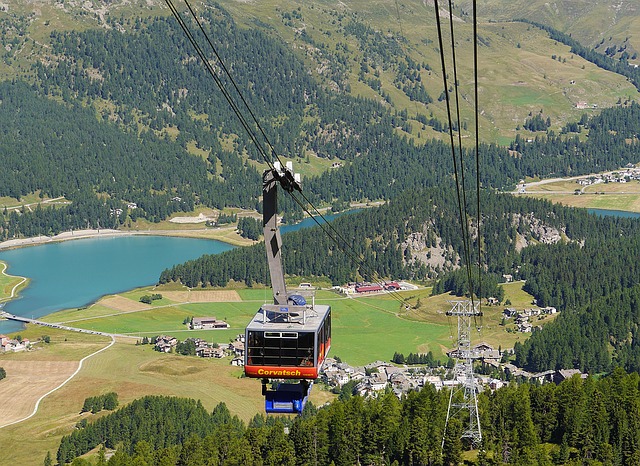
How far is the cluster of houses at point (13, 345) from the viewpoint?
170m

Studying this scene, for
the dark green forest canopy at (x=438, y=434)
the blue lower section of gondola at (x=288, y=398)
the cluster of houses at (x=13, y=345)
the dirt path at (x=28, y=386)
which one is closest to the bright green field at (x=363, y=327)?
the cluster of houses at (x=13, y=345)

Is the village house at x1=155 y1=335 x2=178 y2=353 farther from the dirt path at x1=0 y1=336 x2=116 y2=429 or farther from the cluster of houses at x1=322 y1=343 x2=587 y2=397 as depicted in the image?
the cluster of houses at x1=322 y1=343 x2=587 y2=397

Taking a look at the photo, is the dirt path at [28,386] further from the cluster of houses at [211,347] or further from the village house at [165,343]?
the cluster of houses at [211,347]

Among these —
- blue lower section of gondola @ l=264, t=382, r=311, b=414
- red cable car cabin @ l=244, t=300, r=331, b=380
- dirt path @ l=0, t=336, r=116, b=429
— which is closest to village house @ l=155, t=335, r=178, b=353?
dirt path @ l=0, t=336, r=116, b=429

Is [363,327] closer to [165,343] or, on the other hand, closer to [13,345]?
[165,343]

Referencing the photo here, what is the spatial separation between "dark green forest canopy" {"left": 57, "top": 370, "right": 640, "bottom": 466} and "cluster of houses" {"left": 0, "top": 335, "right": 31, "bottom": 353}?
72429mm

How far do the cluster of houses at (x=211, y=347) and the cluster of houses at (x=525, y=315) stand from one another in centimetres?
4355

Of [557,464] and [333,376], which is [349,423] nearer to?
[557,464]

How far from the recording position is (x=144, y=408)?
421ft

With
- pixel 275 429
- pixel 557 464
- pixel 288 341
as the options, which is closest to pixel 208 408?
pixel 275 429

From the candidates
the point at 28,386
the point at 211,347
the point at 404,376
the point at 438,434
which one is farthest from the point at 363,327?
the point at 438,434

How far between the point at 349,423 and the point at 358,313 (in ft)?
308

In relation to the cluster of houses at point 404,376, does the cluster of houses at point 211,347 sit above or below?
above

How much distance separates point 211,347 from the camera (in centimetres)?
16650
